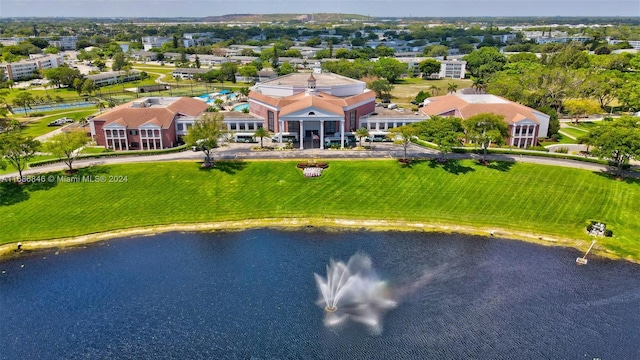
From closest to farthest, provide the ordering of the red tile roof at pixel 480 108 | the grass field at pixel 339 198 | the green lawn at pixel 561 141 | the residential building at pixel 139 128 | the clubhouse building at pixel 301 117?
the grass field at pixel 339 198
the residential building at pixel 139 128
the clubhouse building at pixel 301 117
the red tile roof at pixel 480 108
the green lawn at pixel 561 141

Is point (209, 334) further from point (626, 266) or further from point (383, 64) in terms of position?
point (383, 64)

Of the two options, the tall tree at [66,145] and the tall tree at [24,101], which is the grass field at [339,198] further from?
the tall tree at [24,101]

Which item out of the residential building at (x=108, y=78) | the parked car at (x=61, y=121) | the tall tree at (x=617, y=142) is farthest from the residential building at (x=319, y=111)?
the residential building at (x=108, y=78)

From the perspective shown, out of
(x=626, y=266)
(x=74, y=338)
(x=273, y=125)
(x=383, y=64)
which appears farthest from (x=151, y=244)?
(x=383, y=64)

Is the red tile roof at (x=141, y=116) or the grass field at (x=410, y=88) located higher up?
the red tile roof at (x=141, y=116)

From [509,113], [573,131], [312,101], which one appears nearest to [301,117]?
[312,101]

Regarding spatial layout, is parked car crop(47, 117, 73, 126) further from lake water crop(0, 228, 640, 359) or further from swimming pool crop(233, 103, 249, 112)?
lake water crop(0, 228, 640, 359)
